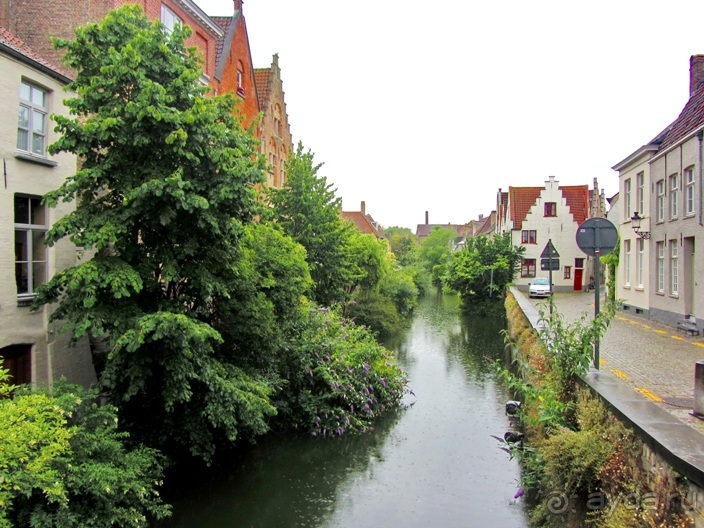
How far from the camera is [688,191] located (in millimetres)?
17312

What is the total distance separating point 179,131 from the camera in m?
8.16

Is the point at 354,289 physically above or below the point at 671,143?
below

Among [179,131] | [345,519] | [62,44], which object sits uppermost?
[62,44]

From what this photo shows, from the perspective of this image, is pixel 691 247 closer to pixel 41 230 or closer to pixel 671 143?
pixel 671 143

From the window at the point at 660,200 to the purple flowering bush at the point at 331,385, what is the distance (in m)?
11.4

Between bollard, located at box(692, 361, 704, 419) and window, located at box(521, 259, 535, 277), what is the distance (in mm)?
41645

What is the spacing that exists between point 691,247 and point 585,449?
1354 centimetres

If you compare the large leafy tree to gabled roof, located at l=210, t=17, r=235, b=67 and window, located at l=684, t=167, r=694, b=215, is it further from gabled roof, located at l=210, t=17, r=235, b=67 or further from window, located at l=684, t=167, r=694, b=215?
window, located at l=684, t=167, r=694, b=215

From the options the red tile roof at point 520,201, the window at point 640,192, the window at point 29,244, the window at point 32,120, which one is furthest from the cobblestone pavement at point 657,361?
the red tile roof at point 520,201

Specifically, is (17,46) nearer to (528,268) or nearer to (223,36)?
(223,36)

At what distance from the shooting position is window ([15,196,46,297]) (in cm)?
995

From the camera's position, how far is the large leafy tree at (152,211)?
8.40 meters

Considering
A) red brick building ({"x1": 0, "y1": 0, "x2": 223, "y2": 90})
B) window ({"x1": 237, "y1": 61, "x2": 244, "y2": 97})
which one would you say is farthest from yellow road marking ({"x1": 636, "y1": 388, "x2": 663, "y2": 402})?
window ({"x1": 237, "y1": 61, "x2": 244, "y2": 97})

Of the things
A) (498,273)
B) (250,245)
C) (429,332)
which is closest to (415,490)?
(250,245)
